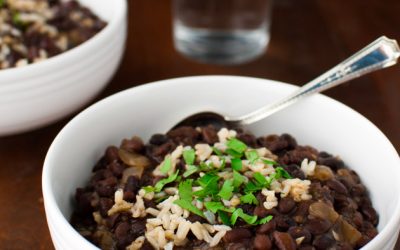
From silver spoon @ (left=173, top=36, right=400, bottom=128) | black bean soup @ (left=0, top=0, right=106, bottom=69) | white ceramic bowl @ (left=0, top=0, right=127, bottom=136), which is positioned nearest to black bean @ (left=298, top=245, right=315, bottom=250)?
silver spoon @ (left=173, top=36, right=400, bottom=128)

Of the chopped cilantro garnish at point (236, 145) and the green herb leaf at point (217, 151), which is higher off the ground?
the chopped cilantro garnish at point (236, 145)

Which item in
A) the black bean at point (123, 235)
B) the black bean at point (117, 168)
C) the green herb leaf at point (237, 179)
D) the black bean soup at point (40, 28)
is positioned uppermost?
the black bean soup at point (40, 28)

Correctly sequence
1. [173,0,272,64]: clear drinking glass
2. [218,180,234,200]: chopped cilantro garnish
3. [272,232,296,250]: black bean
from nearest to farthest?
[272,232,296,250]: black bean → [218,180,234,200]: chopped cilantro garnish → [173,0,272,64]: clear drinking glass

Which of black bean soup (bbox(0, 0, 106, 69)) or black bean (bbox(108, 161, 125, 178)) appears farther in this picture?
black bean soup (bbox(0, 0, 106, 69))

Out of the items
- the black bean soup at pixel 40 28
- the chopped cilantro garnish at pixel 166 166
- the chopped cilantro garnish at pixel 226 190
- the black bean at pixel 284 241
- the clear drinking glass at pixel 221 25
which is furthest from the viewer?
the clear drinking glass at pixel 221 25

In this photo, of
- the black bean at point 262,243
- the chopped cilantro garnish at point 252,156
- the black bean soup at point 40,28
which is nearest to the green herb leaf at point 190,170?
the chopped cilantro garnish at point 252,156

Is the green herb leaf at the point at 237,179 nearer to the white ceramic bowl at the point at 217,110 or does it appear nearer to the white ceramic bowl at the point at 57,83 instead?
the white ceramic bowl at the point at 217,110

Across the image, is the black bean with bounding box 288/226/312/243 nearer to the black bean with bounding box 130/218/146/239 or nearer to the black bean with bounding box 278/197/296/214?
the black bean with bounding box 278/197/296/214
